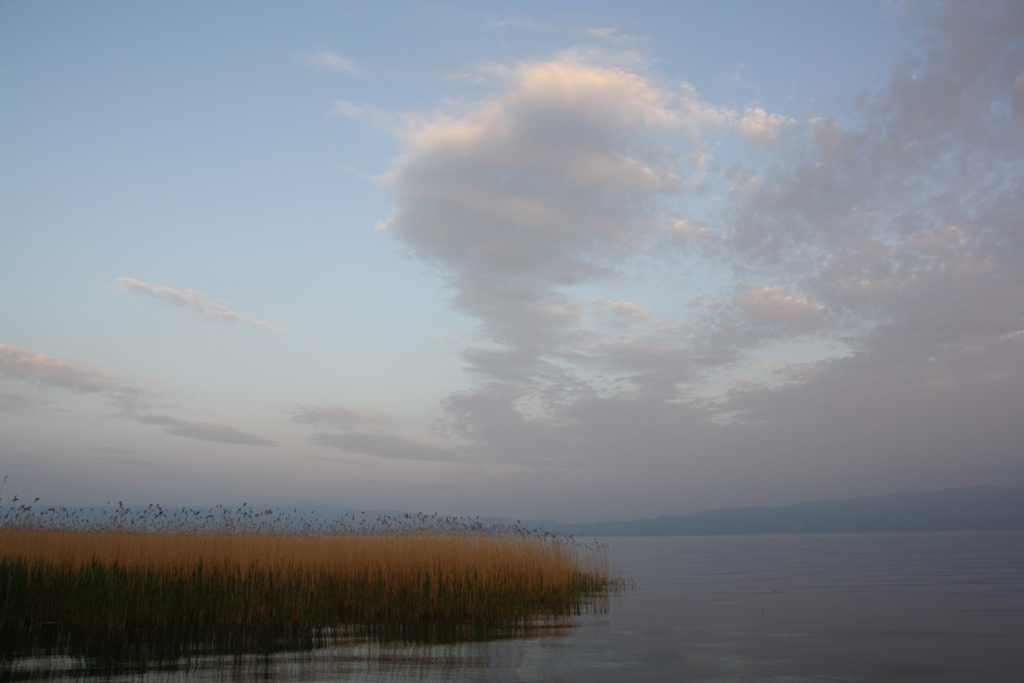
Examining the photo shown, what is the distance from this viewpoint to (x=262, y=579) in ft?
47.4

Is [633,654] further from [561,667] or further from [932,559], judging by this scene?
[932,559]

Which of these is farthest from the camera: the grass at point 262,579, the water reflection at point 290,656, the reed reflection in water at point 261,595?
the grass at point 262,579

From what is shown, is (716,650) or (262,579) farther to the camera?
(262,579)

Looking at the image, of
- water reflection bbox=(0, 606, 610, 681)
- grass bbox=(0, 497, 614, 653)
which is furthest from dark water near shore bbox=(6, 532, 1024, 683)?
grass bbox=(0, 497, 614, 653)

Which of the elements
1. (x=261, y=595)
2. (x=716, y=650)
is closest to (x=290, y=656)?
(x=261, y=595)

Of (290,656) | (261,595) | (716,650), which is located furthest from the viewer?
(261,595)

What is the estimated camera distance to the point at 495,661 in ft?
33.2

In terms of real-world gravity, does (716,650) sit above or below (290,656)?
below

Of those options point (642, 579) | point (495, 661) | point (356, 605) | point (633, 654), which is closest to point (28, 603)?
point (356, 605)

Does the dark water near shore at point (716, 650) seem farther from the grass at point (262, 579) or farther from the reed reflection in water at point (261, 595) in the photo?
the grass at point (262, 579)

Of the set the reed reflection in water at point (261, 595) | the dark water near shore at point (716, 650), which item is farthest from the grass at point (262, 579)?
the dark water near shore at point (716, 650)

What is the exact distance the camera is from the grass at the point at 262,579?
507 inches

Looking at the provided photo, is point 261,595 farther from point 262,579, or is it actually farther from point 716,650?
point 716,650

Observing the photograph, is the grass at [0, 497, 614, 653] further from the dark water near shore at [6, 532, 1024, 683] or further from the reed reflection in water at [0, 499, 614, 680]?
the dark water near shore at [6, 532, 1024, 683]
